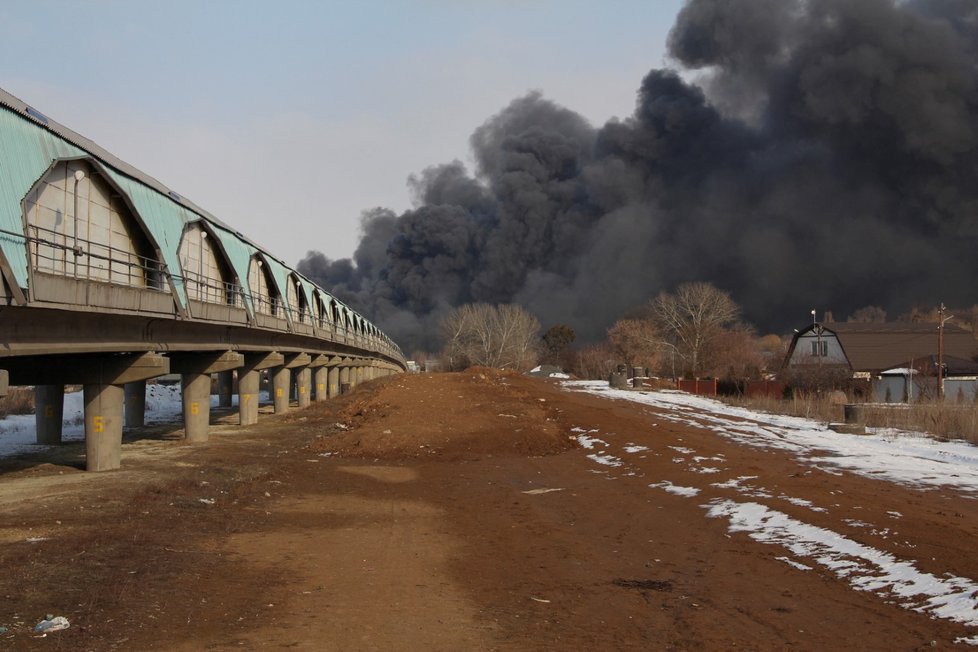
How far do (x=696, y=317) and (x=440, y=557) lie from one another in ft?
257

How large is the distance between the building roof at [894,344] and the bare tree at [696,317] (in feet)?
32.6

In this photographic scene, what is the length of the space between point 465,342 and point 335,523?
97.0 meters

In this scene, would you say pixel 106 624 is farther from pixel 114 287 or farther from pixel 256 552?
pixel 114 287

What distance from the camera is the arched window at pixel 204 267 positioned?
2426 cm

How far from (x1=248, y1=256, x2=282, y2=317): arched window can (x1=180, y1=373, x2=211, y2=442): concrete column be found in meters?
6.97

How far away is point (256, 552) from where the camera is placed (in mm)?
10375

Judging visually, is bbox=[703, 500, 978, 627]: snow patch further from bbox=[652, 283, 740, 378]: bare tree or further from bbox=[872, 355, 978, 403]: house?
bbox=[652, 283, 740, 378]: bare tree

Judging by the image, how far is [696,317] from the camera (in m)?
85.5

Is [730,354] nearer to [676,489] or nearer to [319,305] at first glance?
[319,305]

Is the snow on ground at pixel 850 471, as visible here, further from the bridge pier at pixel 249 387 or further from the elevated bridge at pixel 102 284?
the bridge pier at pixel 249 387

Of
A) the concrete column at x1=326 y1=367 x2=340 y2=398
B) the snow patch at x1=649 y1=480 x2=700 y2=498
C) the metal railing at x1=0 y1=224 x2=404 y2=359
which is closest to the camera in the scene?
the metal railing at x1=0 y1=224 x2=404 y2=359

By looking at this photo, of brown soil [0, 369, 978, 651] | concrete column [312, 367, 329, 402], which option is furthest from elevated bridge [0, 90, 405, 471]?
concrete column [312, 367, 329, 402]

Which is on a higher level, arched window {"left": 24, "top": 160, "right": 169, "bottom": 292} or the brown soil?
arched window {"left": 24, "top": 160, "right": 169, "bottom": 292}

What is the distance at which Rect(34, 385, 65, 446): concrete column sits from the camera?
23703mm
